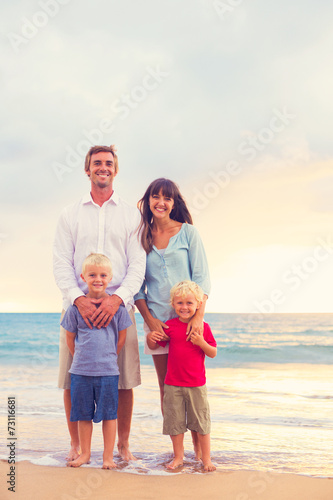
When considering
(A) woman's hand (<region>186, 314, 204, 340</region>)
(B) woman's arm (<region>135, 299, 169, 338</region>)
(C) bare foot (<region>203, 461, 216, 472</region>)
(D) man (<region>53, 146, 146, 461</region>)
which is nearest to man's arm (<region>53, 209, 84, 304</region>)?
(D) man (<region>53, 146, 146, 461</region>)

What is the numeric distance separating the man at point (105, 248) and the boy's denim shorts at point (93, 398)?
268 mm

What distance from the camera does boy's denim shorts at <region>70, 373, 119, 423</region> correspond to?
347cm

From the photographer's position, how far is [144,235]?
12.7 ft

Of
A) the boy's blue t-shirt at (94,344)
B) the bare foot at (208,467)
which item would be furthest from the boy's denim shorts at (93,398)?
the bare foot at (208,467)

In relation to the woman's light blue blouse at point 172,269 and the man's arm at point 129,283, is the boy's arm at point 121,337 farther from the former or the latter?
the woman's light blue blouse at point 172,269

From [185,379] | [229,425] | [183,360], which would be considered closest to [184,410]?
[185,379]

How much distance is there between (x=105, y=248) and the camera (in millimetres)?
3797

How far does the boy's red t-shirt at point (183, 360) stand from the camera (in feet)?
11.8

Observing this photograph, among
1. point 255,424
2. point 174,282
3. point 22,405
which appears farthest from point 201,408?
point 22,405

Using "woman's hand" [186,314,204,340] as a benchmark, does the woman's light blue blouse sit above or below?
above

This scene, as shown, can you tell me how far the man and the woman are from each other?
0.11 meters

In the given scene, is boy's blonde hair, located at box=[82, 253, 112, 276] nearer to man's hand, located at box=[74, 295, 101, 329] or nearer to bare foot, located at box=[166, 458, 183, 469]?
man's hand, located at box=[74, 295, 101, 329]

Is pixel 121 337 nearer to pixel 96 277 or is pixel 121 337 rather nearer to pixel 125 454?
Result: pixel 96 277

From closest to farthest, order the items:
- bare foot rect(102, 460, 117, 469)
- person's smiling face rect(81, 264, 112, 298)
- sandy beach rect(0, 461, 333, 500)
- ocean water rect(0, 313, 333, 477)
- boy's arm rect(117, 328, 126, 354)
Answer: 1. sandy beach rect(0, 461, 333, 500)
2. bare foot rect(102, 460, 117, 469)
3. person's smiling face rect(81, 264, 112, 298)
4. boy's arm rect(117, 328, 126, 354)
5. ocean water rect(0, 313, 333, 477)
